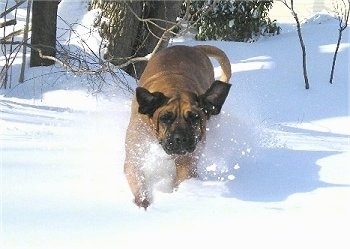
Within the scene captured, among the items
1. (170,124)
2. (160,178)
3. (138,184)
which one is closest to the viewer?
(138,184)

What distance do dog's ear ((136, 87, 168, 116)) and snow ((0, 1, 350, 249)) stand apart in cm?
27

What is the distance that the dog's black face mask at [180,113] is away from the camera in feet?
14.6

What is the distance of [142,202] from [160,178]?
59 cm

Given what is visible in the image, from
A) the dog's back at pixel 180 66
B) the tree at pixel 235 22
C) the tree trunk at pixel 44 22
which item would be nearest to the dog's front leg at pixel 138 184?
the dog's back at pixel 180 66

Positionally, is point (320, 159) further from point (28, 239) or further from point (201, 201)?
point (28, 239)

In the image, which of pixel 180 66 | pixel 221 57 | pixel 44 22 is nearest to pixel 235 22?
pixel 44 22

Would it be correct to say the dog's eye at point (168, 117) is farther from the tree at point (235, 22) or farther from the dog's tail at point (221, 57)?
the tree at point (235, 22)

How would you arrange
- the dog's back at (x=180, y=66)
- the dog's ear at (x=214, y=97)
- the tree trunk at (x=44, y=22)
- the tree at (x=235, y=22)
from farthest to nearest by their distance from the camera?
1. the tree at (x=235, y=22)
2. the tree trunk at (x=44, y=22)
3. the dog's back at (x=180, y=66)
4. the dog's ear at (x=214, y=97)

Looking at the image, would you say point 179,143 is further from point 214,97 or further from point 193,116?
point 214,97

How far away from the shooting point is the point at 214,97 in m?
4.71

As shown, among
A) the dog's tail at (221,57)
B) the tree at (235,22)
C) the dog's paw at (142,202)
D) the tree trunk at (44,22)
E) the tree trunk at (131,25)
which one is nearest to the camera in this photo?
the dog's paw at (142,202)

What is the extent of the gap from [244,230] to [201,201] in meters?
0.59

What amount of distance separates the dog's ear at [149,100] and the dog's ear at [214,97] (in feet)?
0.87

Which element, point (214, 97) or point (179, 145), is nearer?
point (179, 145)
